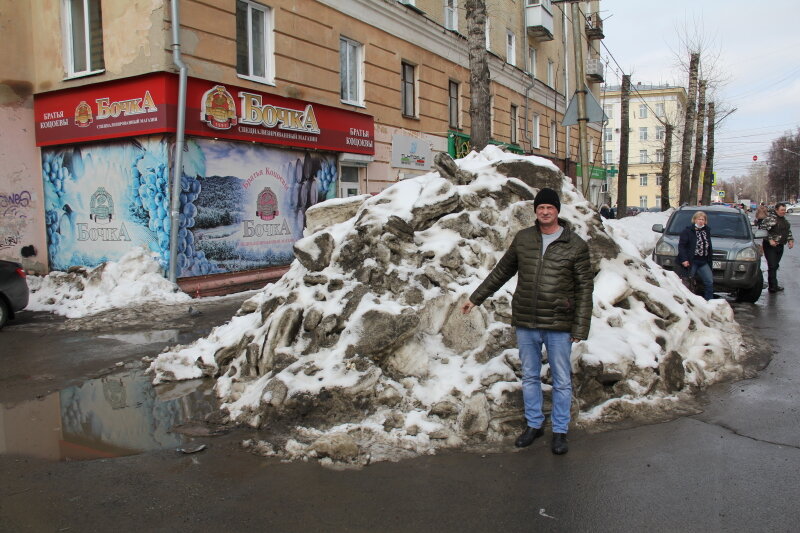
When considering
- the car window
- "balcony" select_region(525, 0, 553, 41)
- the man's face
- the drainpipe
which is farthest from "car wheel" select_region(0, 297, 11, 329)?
"balcony" select_region(525, 0, 553, 41)

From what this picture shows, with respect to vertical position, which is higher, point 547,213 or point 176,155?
point 176,155

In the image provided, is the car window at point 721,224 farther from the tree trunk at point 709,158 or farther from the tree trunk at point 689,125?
the tree trunk at point 709,158

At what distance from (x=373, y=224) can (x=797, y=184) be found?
10050cm

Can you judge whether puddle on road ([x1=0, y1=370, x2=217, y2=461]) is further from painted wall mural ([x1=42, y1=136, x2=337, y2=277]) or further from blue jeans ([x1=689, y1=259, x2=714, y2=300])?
blue jeans ([x1=689, y1=259, x2=714, y2=300])

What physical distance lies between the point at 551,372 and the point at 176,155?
29.1ft

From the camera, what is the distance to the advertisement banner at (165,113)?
11.1 m

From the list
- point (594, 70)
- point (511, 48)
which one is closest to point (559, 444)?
point (511, 48)

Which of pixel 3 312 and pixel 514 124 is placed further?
pixel 514 124

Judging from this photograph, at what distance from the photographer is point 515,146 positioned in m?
25.1

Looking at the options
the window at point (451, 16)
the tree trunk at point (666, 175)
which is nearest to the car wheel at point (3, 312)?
the window at point (451, 16)

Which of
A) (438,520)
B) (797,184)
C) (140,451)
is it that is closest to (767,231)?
(438,520)

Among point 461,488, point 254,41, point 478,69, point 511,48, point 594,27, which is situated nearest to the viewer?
point 461,488

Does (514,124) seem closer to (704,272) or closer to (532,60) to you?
(532,60)

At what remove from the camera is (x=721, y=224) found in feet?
39.5
